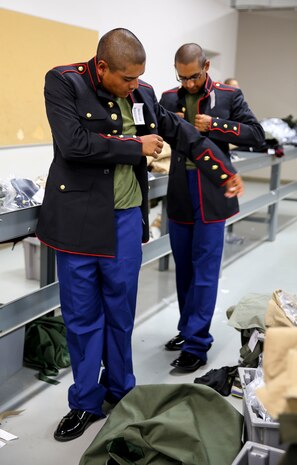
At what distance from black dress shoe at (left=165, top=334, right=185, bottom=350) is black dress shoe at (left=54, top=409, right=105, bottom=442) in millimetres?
950

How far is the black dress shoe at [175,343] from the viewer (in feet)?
11.1

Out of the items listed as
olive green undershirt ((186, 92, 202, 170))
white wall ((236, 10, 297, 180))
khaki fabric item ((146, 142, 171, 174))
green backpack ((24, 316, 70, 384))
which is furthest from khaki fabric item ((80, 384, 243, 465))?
white wall ((236, 10, 297, 180))

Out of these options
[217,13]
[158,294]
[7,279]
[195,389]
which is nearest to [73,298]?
[195,389]

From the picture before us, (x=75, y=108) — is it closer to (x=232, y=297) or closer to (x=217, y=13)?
(x=232, y=297)

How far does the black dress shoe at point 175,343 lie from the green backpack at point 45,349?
24.8 inches

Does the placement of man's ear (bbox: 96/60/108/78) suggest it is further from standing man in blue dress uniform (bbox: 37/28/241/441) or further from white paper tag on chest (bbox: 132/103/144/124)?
white paper tag on chest (bbox: 132/103/144/124)

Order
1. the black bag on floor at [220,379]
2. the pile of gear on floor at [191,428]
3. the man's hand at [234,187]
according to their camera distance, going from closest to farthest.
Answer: the pile of gear on floor at [191,428] < the man's hand at [234,187] < the black bag on floor at [220,379]

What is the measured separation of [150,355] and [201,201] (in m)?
0.97

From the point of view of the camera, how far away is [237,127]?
299 cm

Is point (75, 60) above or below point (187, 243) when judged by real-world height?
above

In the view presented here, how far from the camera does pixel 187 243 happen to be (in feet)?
10.4

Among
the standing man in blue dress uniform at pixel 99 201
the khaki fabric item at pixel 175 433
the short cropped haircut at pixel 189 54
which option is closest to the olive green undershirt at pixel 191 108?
the short cropped haircut at pixel 189 54

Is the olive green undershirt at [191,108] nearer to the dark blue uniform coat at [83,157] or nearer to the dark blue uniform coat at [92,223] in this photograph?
the dark blue uniform coat at [92,223]

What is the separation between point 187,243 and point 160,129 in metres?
0.76
